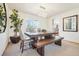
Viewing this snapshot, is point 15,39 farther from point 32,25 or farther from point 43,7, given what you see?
point 43,7

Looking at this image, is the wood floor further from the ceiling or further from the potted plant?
the ceiling

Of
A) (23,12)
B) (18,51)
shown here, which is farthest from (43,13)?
(18,51)

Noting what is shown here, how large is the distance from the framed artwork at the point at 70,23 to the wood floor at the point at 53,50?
0.29 meters

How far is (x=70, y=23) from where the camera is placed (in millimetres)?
2451

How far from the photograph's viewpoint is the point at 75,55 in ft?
7.51

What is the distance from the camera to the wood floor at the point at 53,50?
2.35 meters

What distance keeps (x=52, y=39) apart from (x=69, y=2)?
909mm

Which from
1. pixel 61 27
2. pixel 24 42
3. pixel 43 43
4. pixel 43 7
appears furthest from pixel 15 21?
pixel 61 27

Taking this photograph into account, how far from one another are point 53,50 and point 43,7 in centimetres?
99

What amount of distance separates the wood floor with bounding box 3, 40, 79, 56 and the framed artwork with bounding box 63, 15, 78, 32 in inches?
11.5

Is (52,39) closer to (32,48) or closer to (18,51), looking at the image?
(32,48)

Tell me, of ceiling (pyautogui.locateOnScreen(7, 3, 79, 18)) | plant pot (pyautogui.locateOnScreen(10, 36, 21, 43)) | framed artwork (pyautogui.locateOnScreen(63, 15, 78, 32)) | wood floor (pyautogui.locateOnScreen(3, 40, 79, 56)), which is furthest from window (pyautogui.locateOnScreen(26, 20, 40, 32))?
framed artwork (pyautogui.locateOnScreen(63, 15, 78, 32))

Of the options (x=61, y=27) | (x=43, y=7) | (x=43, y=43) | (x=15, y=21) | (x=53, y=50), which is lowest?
(x=53, y=50)

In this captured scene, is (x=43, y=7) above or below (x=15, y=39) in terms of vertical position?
above
